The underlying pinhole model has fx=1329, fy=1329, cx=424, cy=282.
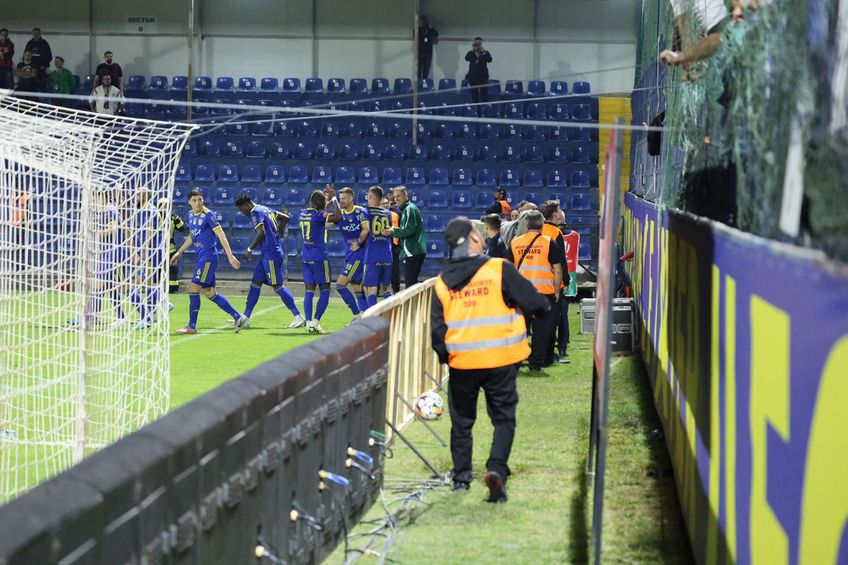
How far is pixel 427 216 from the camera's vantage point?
93.9 feet

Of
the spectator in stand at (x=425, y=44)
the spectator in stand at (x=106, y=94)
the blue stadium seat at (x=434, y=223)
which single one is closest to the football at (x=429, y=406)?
the blue stadium seat at (x=434, y=223)

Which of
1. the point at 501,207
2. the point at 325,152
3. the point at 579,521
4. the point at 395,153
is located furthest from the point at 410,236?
the point at 579,521

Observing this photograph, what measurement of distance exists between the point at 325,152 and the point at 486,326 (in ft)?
74.1

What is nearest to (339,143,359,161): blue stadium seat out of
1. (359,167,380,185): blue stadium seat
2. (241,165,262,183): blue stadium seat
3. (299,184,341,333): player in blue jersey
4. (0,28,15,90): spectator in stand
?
(359,167,380,185): blue stadium seat

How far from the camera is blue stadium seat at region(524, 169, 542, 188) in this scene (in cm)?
2941

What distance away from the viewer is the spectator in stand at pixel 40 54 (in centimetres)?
3197

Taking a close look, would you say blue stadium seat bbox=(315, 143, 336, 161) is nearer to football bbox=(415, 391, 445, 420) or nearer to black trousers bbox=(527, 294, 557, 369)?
black trousers bbox=(527, 294, 557, 369)

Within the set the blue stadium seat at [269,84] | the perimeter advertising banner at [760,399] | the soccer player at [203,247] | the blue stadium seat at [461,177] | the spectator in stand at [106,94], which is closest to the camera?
the perimeter advertising banner at [760,399]

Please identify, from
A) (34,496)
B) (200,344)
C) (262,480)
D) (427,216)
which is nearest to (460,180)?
(427,216)

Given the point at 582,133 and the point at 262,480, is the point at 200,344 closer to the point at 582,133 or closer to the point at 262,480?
the point at 262,480

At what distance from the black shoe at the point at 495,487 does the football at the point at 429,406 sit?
3.10m

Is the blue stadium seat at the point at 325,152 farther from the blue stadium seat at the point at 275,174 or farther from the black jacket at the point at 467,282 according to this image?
the black jacket at the point at 467,282

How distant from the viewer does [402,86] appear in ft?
105

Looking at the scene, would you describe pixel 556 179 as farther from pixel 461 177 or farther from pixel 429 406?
pixel 429 406
